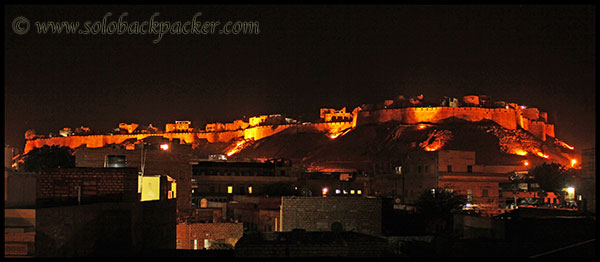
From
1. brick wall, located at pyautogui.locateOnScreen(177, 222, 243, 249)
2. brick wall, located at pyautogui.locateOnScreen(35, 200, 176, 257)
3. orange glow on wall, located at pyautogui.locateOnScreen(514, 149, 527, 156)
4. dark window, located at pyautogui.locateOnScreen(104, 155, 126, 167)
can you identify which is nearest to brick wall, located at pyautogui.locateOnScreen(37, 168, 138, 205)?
brick wall, located at pyautogui.locateOnScreen(35, 200, 176, 257)

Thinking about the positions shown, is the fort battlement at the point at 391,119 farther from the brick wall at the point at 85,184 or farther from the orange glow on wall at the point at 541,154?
the brick wall at the point at 85,184

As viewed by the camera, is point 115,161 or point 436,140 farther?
point 436,140

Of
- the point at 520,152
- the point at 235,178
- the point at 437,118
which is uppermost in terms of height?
the point at 437,118

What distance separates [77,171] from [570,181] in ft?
173

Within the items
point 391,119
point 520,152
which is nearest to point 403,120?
point 391,119

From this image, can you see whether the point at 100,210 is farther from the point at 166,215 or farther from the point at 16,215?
the point at 166,215

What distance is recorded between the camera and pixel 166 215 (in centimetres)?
1279

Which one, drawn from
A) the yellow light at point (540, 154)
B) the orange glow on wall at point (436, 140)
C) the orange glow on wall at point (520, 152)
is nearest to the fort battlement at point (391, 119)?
the orange glow on wall at point (436, 140)

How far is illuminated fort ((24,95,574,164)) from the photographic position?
12838cm

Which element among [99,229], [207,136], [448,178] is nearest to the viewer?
[99,229]

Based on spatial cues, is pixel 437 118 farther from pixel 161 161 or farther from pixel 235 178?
pixel 161 161

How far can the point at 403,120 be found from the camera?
132m

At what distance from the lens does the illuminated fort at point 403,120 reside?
128 m

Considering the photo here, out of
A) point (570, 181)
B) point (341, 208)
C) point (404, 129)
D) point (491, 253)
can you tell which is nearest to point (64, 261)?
point (491, 253)
